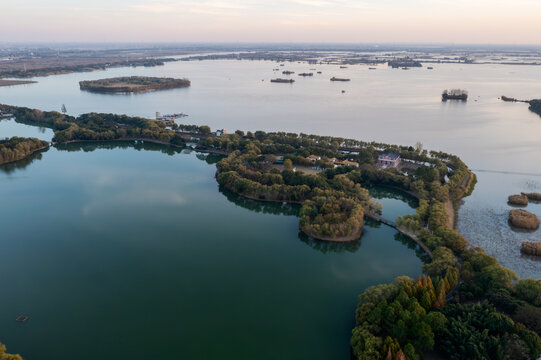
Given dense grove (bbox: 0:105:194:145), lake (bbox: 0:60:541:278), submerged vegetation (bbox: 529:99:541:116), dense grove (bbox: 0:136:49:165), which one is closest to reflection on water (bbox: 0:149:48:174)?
dense grove (bbox: 0:136:49:165)

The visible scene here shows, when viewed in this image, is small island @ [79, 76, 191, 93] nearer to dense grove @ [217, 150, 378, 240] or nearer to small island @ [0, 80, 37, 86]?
small island @ [0, 80, 37, 86]

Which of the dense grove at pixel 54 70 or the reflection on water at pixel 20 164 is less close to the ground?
the dense grove at pixel 54 70

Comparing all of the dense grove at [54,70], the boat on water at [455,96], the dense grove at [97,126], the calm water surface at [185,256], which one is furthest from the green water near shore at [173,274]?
the dense grove at [54,70]

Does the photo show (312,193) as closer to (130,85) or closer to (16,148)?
(16,148)

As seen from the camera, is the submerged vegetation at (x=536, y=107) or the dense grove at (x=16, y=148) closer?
the dense grove at (x=16, y=148)

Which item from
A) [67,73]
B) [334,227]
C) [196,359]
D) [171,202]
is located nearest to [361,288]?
[334,227]

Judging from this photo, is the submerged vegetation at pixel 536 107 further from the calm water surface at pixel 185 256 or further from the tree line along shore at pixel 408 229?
the tree line along shore at pixel 408 229

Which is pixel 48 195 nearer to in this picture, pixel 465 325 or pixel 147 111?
pixel 465 325
